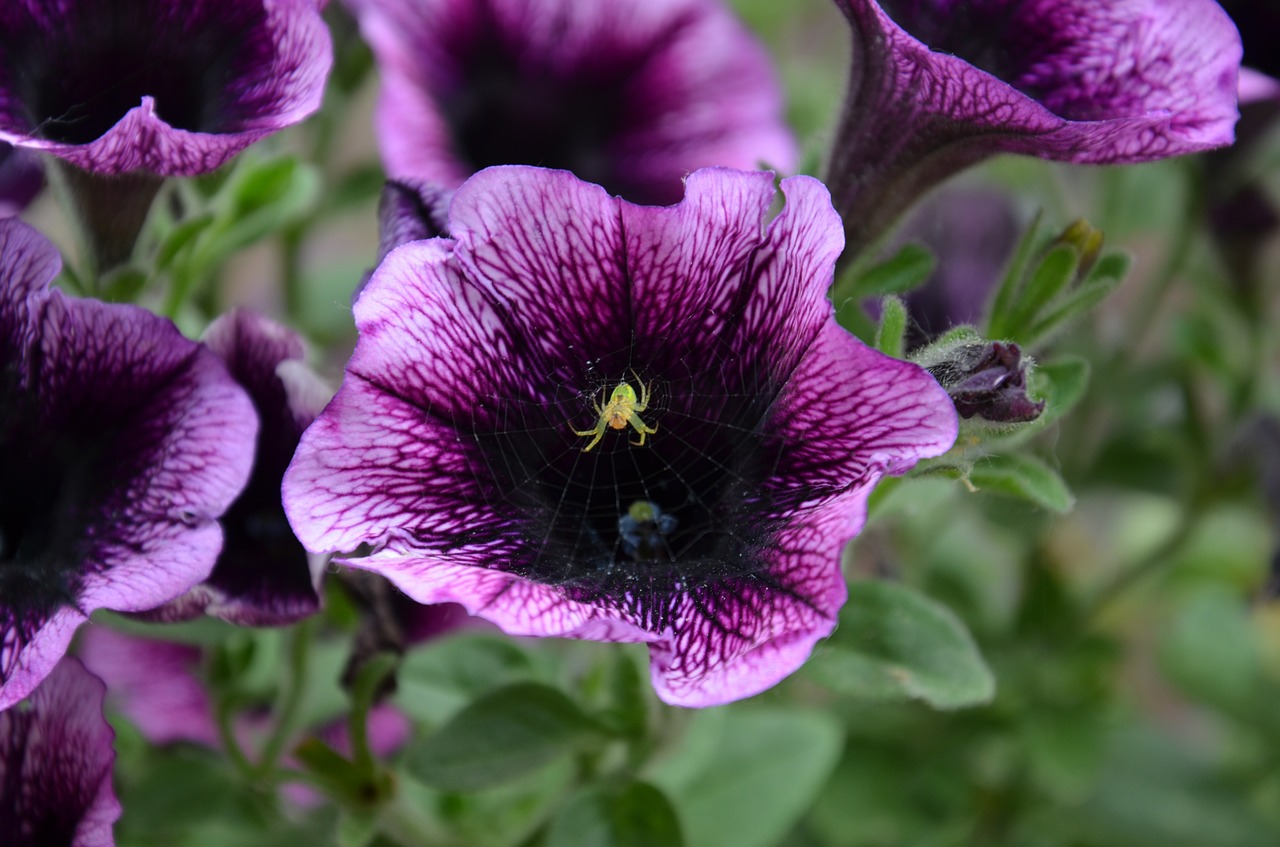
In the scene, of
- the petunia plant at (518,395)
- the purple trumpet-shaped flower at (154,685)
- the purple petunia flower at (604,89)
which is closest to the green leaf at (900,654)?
the petunia plant at (518,395)

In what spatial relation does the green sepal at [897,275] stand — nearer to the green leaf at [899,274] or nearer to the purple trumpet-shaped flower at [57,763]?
the green leaf at [899,274]

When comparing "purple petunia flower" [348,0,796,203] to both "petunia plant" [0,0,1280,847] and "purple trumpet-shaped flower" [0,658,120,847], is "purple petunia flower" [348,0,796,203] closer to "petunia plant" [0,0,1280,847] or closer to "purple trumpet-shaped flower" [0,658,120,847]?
"petunia plant" [0,0,1280,847]

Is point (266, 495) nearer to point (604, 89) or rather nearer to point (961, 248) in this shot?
point (604, 89)

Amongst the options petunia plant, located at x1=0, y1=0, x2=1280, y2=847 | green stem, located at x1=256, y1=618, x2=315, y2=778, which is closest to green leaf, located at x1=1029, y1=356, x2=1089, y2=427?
petunia plant, located at x1=0, y1=0, x2=1280, y2=847

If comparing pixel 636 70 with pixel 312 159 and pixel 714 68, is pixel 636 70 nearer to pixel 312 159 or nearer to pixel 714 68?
pixel 714 68

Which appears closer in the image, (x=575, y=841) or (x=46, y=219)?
(x=575, y=841)

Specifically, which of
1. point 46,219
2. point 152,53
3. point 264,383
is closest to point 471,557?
point 264,383

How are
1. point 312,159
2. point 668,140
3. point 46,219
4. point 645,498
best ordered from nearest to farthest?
point 645,498, point 668,140, point 312,159, point 46,219
